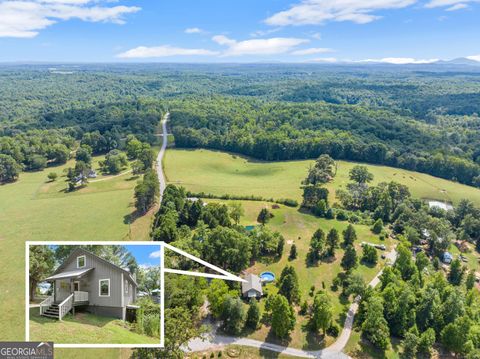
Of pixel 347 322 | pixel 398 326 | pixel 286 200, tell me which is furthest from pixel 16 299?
pixel 286 200

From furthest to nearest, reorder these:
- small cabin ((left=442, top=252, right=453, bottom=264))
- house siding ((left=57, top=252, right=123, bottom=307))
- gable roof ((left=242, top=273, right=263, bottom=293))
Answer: small cabin ((left=442, top=252, right=453, bottom=264))
gable roof ((left=242, top=273, right=263, bottom=293))
house siding ((left=57, top=252, right=123, bottom=307))

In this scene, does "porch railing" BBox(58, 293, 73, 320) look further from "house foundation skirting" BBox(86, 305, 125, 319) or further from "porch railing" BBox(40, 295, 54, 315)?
"house foundation skirting" BBox(86, 305, 125, 319)

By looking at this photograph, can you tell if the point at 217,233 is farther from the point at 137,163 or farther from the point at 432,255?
the point at 137,163

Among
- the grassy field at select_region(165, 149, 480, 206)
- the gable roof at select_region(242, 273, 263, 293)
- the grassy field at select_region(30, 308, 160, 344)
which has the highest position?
the grassy field at select_region(30, 308, 160, 344)

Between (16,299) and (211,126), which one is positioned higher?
(211,126)

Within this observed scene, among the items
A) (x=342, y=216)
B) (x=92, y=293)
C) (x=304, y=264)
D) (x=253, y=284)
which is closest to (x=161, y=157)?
(x=342, y=216)

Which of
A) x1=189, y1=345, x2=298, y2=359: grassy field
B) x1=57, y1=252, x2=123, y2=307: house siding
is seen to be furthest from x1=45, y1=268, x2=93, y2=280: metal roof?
x1=189, y1=345, x2=298, y2=359: grassy field

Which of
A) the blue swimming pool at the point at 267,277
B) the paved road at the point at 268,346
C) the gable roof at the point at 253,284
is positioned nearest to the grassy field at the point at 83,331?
Answer: the paved road at the point at 268,346
